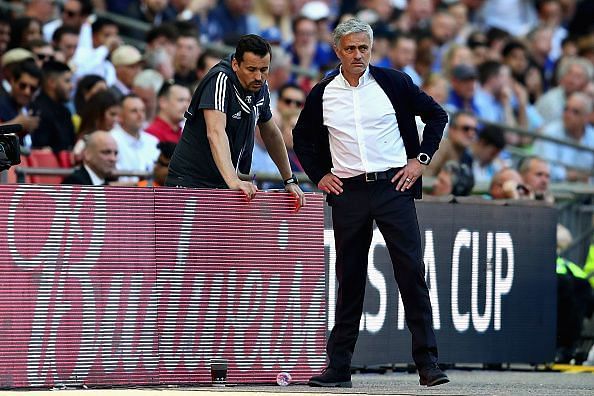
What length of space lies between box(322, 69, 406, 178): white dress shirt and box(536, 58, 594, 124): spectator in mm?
11291

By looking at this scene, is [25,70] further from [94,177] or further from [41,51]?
[94,177]

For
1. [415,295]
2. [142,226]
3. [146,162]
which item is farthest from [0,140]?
[146,162]

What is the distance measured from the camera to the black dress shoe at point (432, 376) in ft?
31.0

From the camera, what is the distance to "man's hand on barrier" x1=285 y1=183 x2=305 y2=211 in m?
9.95

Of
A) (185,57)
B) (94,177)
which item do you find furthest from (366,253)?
(185,57)

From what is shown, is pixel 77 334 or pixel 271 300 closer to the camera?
pixel 77 334

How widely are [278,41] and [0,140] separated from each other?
31.9ft

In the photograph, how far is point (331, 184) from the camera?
31.9ft

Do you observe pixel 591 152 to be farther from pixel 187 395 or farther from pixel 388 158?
pixel 187 395

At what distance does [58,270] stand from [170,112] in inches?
211

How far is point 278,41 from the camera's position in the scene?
1867 cm

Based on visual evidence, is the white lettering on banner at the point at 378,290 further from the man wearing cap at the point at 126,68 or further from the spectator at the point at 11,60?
the man wearing cap at the point at 126,68

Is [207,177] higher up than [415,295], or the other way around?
[207,177]

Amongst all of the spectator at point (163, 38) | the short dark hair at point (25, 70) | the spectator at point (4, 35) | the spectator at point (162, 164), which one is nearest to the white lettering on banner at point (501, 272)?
the spectator at point (162, 164)
